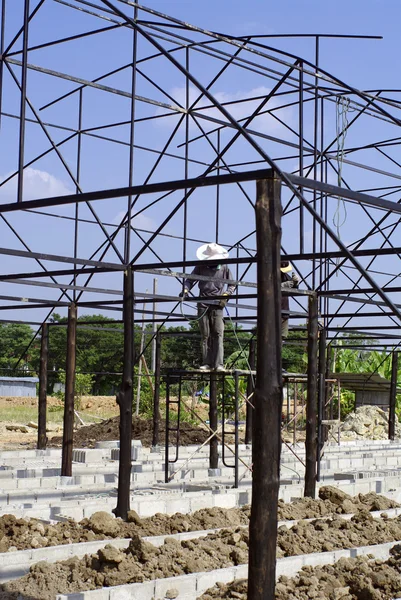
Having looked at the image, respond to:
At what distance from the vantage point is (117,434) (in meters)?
22.4

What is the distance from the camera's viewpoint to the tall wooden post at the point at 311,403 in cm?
1213

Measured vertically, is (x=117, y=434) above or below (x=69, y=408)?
below

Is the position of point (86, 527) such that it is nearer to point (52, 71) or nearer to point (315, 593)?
point (315, 593)

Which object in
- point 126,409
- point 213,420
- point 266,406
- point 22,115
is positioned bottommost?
point 213,420

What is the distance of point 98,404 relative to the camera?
3644 centimetres

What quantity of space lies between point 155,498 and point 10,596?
4.26 metres

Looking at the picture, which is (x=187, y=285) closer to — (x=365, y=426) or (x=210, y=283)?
(x=210, y=283)

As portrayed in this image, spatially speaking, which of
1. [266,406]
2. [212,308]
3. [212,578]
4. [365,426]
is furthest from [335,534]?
[365,426]

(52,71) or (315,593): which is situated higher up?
(52,71)

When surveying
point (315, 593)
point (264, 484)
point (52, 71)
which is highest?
point (52, 71)

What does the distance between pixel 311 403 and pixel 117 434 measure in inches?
426

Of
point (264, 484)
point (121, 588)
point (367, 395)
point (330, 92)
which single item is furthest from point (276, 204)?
point (367, 395)

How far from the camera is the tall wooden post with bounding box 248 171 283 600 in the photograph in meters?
5.70

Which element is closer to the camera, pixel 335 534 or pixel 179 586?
pixel 179 586
